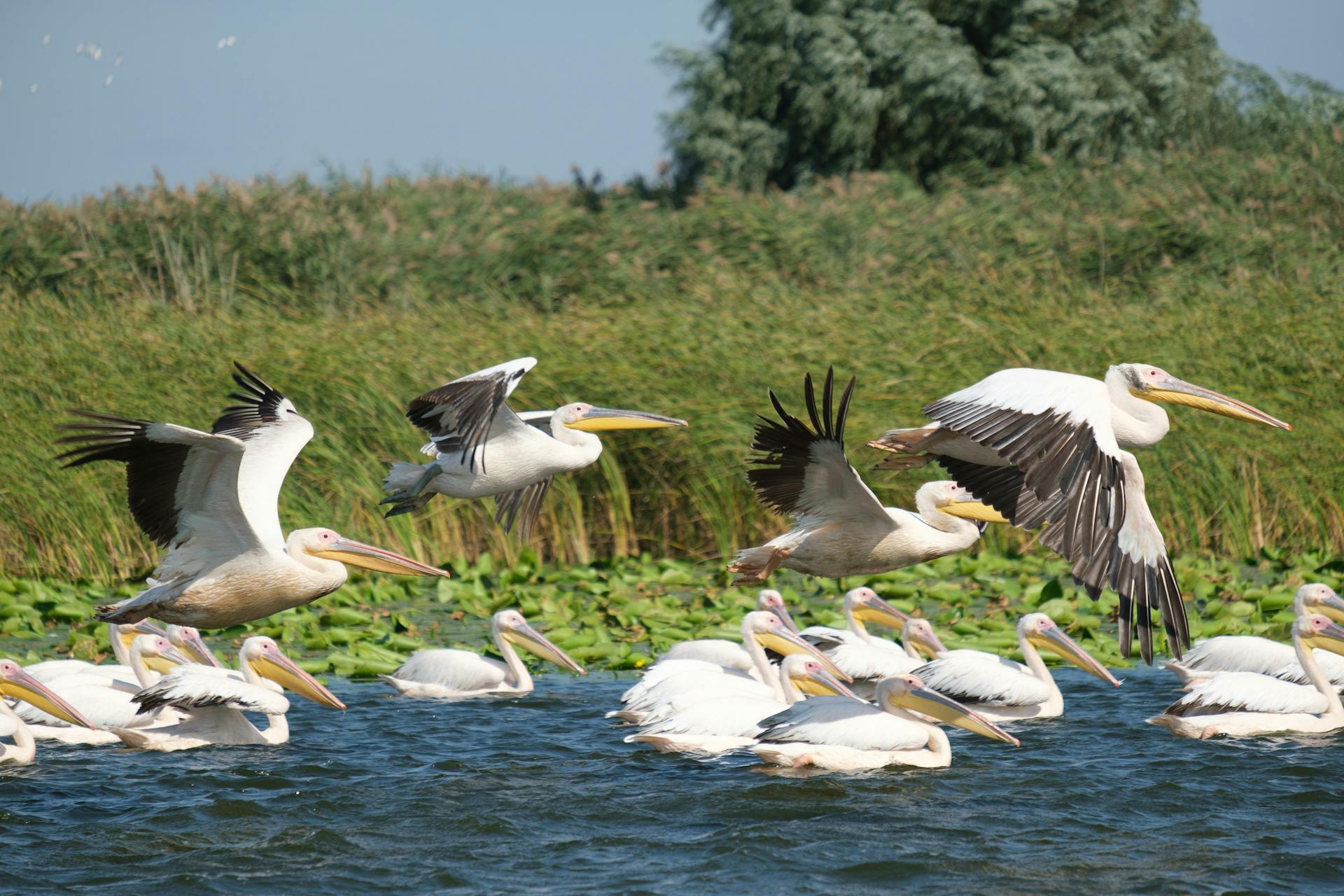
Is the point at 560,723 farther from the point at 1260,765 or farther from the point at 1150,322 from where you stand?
the point at 1150,322

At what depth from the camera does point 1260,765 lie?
6.50 m

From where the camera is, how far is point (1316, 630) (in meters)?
7.40

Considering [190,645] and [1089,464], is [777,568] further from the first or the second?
[190,645]

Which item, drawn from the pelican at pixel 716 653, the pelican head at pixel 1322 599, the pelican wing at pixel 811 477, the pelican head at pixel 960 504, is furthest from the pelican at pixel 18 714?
the pelican head at pixel 1322 599

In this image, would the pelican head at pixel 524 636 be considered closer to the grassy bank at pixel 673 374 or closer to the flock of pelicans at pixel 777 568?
the flock of pelicans at pixel 777 568

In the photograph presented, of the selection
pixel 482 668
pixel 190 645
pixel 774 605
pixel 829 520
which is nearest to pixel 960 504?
pixel 829 520

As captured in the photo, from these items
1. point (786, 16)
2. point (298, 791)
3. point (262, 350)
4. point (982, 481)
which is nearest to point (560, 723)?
point (298, 791)

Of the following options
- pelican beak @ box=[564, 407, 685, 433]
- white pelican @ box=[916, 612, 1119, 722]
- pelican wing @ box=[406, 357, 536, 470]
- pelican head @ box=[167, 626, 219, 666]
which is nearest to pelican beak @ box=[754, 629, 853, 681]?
white pelican @ box=[916, 612, 1119, 722]

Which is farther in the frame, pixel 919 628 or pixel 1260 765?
pixel 919 628

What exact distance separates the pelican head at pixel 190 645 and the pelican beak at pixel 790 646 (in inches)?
107

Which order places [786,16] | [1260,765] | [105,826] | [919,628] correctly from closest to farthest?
[105,826]
[1260,765]
[919,628]
[786,16]

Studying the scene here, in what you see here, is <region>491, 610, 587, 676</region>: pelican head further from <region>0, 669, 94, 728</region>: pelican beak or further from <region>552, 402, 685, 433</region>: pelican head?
<region>0, 669, 94, 728</region>: pelican beak

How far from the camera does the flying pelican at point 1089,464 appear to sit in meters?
4.96

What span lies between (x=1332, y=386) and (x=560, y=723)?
5.85m
